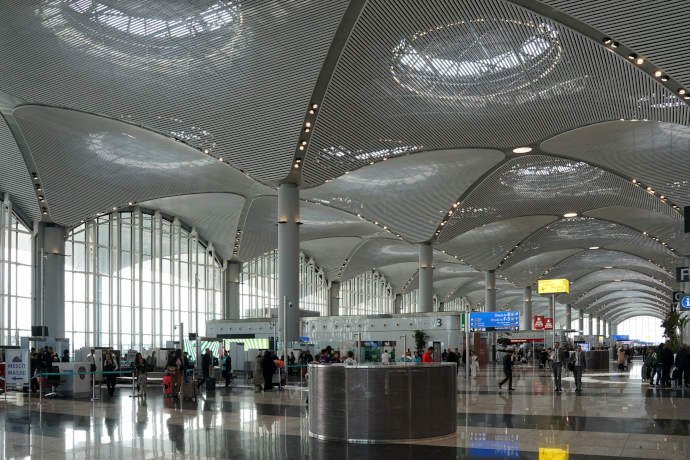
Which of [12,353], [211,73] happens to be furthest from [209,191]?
[12,353]

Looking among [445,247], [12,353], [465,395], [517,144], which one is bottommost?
[465,395]

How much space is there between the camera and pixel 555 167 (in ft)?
100

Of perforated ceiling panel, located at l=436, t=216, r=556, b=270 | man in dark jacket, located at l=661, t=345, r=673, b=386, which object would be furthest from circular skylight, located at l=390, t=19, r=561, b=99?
perforated ceiling panel, located at l=436, t=216, r=556, b=270

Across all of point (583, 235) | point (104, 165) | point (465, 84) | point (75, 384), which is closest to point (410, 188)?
point (465, 84)

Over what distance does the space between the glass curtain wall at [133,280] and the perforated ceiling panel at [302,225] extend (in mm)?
3477

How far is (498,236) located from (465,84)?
87.9 ft

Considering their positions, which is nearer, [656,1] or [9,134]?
[656,1]

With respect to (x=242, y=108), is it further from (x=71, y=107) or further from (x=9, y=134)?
(x=9, y=134)

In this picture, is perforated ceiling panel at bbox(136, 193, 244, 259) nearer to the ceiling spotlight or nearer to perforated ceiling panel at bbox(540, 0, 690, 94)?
the ceiling spotlight

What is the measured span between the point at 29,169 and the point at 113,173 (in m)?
3.32

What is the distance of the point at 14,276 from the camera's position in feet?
104

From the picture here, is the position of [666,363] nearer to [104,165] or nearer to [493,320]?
[493,320]

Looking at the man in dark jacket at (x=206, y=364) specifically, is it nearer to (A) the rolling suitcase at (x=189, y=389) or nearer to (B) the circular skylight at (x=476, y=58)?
(A) the rolling suitcase at (x=189, y=389)

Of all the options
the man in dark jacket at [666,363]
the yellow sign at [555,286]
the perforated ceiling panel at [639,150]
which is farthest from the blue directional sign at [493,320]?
the man in dark jacket at [666,363]
